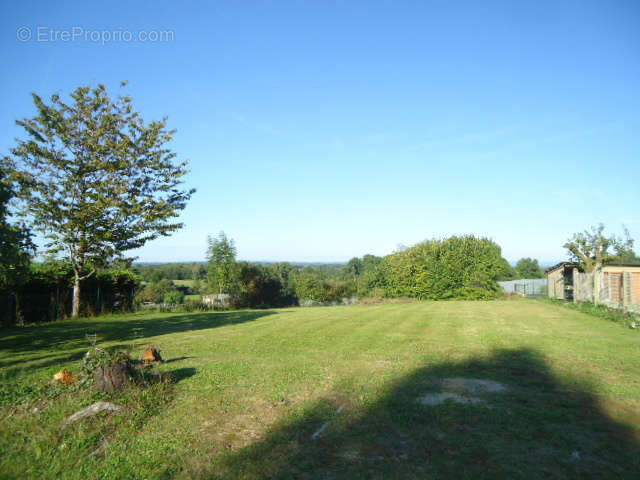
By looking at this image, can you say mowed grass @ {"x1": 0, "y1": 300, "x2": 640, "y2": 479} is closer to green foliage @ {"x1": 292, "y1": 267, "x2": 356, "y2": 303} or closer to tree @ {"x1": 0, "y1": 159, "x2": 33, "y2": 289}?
tree @ {"x1": 0, "y1": 159, "x2": 33, "y2": 289}

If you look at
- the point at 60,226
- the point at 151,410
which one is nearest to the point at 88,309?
the point at 60,226

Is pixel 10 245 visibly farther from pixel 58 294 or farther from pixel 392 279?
pixel 392 279

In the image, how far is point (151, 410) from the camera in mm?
5184

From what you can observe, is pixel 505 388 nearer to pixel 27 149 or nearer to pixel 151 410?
pixel 151 410

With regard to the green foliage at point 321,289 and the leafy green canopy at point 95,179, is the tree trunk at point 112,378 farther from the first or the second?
the green foliage at point 321,289

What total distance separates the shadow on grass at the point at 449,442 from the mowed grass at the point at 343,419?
2 centimetres

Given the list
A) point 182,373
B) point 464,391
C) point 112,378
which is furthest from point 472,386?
point 112,378

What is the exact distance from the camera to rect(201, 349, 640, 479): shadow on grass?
3.73 m

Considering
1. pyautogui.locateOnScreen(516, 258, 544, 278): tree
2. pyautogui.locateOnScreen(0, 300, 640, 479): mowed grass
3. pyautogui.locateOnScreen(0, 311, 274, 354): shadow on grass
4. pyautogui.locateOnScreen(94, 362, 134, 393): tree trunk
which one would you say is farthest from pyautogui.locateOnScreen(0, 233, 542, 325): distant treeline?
pyautogui.locateOnScreen(516, 258, 544, 278): tree

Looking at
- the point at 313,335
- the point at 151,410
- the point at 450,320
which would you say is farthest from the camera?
the point at 450,320

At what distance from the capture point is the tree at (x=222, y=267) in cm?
2772

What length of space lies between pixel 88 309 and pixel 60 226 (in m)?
4.78

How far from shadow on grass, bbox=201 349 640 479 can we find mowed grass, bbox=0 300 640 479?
0.02m

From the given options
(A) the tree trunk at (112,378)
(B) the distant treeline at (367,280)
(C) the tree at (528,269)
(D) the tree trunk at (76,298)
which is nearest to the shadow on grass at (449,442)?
(A) the tree trunk at (112,378)
